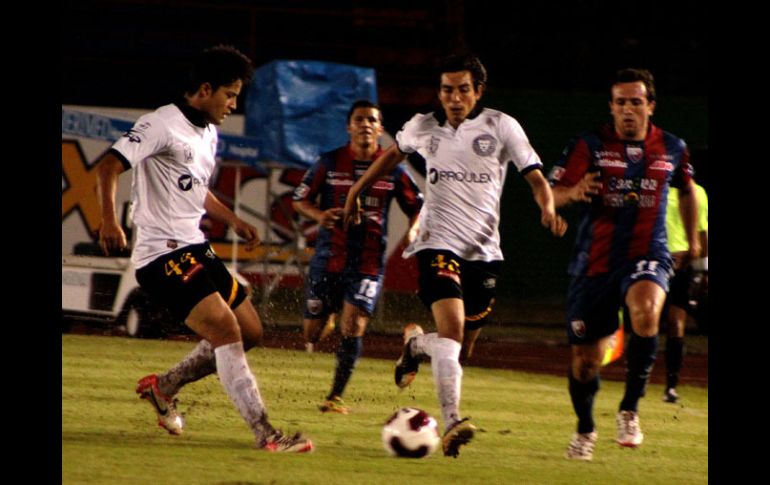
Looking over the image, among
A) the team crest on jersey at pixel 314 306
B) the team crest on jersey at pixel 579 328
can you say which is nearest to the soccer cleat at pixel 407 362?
the team crest on jersey at pixel 314 306

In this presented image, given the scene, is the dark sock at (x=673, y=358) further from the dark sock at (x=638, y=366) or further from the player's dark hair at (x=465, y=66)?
the player's dark hair at (x=465, y=66)

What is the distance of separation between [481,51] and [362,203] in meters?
12.6

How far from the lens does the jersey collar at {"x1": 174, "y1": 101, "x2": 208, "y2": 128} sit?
257 inches

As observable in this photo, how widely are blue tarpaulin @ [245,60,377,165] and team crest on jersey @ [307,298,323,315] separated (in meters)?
5.44

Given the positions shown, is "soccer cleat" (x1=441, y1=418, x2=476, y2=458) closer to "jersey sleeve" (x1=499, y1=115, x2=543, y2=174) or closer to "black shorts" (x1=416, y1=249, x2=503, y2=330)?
"black shorts" (x1=416, y1=249, x2=503, y2=330)

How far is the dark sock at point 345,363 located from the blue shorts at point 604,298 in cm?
198

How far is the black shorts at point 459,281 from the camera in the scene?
6934mm

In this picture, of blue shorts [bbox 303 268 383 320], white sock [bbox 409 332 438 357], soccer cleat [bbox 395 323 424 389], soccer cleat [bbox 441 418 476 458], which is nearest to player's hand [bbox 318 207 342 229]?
blue shorts [bbox 303 268 383 320]

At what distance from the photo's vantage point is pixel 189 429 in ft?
23.8

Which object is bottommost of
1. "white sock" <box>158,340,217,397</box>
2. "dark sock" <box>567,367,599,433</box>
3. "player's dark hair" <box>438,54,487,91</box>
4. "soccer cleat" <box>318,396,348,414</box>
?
"soccer cleat" <box>318,396,348,414</box>

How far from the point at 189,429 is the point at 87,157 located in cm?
1025

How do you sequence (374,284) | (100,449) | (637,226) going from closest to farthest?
(100,449) → (637,226) → (374,284)
